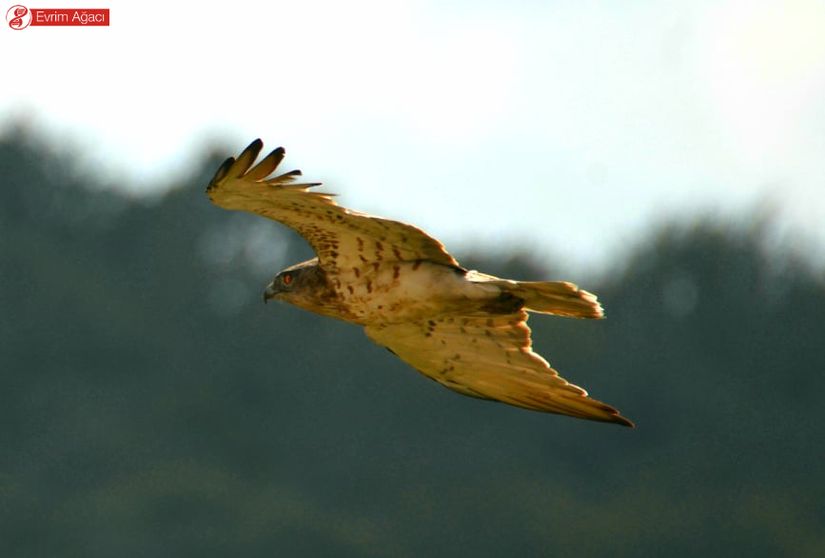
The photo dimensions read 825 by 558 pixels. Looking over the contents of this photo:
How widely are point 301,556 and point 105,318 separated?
570 inches

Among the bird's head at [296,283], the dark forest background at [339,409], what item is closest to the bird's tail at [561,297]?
the bird's head at [296,283]

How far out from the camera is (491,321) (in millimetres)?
12070

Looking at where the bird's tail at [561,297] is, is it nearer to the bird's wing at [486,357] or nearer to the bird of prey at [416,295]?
the bird of prey at [416,295]

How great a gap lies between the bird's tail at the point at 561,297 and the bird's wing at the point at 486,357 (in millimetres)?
576

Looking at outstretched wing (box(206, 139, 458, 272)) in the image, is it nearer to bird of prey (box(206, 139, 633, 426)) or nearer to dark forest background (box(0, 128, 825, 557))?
bird of prey (box(206, 139, 633, 426))

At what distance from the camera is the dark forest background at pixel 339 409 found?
37844mm

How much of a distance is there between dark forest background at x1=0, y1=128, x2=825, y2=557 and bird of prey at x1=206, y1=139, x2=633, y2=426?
2352 cm

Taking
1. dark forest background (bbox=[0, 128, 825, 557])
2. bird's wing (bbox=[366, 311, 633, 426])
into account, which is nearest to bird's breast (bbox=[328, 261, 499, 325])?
bird's wing (bbox=[366, 311, 633, 426])

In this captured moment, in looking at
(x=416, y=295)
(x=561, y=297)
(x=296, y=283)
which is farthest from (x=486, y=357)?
(x=296, y=283)

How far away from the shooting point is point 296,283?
11859 mm

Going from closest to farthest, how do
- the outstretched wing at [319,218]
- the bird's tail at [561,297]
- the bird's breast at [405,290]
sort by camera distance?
the outstretched wing at [319,218] → the bird's tail at [561,297] → the bird's breast at [405,290]

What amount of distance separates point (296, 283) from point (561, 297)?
161 cm

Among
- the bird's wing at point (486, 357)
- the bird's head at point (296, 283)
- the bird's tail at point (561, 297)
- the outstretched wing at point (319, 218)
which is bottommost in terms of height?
the bird's wing at point (486, 357)

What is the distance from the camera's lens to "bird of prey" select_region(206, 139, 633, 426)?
11.0m
